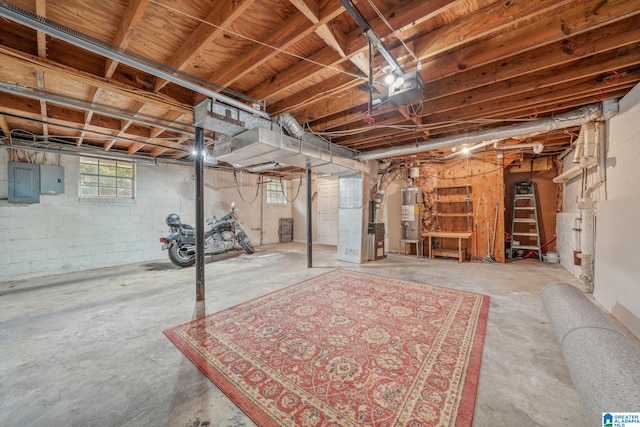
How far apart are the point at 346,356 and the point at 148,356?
1535 millimetres

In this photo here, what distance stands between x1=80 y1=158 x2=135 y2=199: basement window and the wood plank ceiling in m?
1.40

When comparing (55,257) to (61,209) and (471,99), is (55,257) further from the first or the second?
(471,99)

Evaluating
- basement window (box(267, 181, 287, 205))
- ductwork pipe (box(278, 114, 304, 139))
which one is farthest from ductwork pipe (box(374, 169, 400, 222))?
basement window (box(267, 181, 287, 205))

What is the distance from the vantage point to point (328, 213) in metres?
7.95

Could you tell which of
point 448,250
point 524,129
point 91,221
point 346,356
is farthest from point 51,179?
point 448,250

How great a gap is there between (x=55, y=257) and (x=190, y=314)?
3.66 metres

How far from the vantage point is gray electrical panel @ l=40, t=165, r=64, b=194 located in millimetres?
4090

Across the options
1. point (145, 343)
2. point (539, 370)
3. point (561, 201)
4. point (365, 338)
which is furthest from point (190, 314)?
point (561, 201)

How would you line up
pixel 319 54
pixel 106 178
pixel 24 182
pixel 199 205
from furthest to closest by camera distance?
pixel 106 178 → pixel 24 182 → pixel 199 205 → pixel 319 54

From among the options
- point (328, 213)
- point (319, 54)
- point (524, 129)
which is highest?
point (319, 54)

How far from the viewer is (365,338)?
2.08 m
